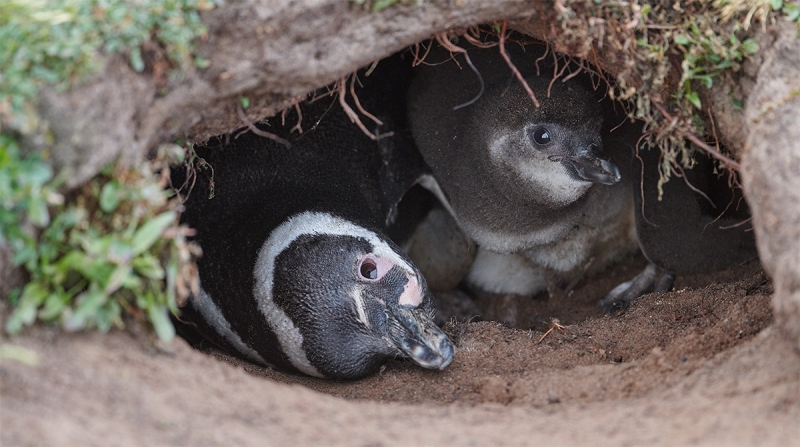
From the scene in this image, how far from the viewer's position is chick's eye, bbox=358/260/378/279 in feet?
10.4

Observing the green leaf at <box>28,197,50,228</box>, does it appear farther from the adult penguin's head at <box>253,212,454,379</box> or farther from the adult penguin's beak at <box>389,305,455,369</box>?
the adult penguin's beak at <box>389,305,455,369</box>

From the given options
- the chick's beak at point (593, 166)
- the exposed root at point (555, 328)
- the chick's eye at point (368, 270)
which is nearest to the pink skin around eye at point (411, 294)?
the chick's eye at point (368, 270)

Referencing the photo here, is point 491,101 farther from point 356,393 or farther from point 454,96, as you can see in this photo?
point 356,393

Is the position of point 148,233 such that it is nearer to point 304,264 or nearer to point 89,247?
point 89,247

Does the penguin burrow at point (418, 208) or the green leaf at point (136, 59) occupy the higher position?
the green leaf at point (136, 59)

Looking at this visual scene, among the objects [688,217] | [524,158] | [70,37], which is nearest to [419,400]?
[524,158]

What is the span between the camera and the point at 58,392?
6.10 ft

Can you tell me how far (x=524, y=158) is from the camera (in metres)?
3.92

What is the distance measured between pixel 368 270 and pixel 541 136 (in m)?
1.22

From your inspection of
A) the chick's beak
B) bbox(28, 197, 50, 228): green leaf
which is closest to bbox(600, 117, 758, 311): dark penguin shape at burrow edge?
the chick's beak

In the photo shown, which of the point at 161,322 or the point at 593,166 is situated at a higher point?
the point at 161,322

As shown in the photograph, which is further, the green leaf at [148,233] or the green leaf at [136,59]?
the green leaf at [136,59]

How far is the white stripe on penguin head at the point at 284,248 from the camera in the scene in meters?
3.11

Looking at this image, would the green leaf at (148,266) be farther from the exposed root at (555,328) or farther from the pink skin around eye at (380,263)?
the exposed root at (555,328)
